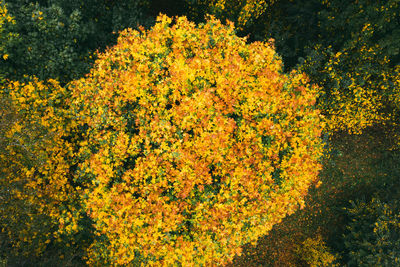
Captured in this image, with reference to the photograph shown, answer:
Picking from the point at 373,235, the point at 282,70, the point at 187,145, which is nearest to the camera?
the point at 187,145

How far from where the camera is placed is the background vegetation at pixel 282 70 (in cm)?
1120

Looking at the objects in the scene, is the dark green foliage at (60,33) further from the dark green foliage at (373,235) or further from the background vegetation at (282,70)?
the dark green foliage at (373,235)

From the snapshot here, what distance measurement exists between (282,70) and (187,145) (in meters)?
7.15

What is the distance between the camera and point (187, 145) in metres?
9.38

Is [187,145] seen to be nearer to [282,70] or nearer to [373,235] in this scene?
[282,70]

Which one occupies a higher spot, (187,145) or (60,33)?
(60,33)

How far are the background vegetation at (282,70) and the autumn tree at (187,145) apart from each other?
178cm

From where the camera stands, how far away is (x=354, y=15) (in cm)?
1314

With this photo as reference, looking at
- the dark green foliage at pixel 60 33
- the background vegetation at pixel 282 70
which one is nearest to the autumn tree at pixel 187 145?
the background vegetation at pixel 282 70

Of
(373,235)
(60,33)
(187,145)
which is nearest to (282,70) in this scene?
(187,145)

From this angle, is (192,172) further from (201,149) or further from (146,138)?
(146,138)

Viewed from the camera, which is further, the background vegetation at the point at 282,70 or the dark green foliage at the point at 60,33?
the dark green foliage at the point at 60,33

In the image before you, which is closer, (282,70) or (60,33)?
(60,33)

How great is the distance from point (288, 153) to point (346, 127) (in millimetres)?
12379
